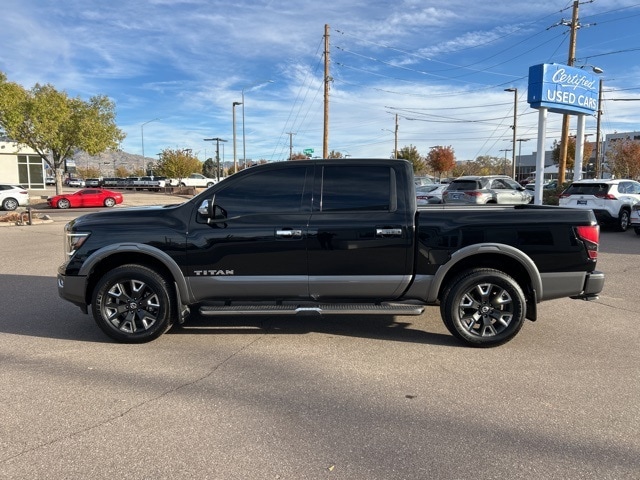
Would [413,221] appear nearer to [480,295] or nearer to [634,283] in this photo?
[480,295]

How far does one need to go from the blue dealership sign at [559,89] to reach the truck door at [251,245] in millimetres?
16347

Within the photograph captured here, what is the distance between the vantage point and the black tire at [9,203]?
27.5 meters

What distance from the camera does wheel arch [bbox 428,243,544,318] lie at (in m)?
4.82

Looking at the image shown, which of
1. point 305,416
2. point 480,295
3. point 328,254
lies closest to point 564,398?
point 480,295

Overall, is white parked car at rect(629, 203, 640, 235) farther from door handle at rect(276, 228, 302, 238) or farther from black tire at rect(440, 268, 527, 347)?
door handle at rect(276, 228, 302, 238)

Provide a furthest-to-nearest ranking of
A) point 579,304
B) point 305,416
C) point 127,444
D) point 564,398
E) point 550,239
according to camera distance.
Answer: point 579,304 → point 550,239 → point 564,398 → point 305,416 → point 127,444

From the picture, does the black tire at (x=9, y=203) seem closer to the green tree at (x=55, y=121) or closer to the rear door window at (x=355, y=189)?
the green tree at (x=55, y=121)

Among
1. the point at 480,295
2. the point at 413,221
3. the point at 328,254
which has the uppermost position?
the point at 413,221

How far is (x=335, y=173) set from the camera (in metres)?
5.08

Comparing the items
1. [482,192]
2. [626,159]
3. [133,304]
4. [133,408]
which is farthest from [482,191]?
[626,159]

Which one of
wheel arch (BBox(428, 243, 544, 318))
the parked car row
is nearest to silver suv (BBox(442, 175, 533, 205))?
the parked car row

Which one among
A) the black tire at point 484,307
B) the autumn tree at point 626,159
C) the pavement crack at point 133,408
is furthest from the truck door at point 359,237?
the autumn tree at point 626,159

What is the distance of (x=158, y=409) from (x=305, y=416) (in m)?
1.11

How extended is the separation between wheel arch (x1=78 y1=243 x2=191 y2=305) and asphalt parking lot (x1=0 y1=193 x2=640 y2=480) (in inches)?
25.0
